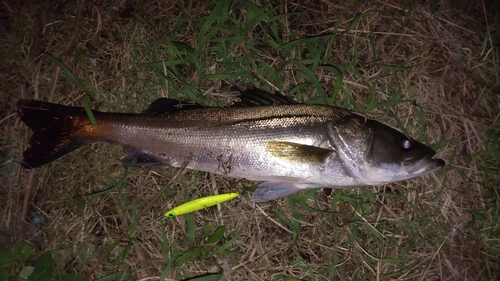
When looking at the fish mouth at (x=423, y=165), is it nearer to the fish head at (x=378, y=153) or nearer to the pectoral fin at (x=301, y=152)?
the fish head at (x=378, y=153)

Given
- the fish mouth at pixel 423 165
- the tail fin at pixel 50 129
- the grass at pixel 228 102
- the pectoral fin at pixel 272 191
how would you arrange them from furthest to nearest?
the grass at pixel 228 102 → the tail fin at pixel 50 129 → the pectoral fin at pixel 272 191 → the fish mouth at pixel 423 165

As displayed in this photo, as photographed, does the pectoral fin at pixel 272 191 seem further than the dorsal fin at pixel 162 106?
No

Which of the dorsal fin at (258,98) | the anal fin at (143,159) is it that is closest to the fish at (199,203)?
the anal fin at (143,159)

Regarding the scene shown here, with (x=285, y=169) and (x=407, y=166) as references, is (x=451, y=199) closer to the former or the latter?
(x=407, y=166)

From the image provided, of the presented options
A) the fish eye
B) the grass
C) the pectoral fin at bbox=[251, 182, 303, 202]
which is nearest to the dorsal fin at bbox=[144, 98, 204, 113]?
the grass

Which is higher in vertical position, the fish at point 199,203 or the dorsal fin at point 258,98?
the dorsal fin at point 258,98

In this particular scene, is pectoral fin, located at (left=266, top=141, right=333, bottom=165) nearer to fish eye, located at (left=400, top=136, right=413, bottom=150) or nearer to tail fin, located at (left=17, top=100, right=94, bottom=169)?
fish eye, located at (left=400, top=136, right=413, bottom=150)

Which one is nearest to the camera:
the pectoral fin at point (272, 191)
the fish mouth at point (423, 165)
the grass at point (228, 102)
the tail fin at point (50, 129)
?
the fish mouth at point (423, 165)

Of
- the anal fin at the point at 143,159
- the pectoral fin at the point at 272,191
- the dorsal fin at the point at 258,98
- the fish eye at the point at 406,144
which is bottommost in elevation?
the pectoral fin at the point at 272,191

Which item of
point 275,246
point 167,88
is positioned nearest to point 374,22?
point 167,88

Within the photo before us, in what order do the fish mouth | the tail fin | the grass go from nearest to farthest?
the fish mouth, the tail fin, the grass
